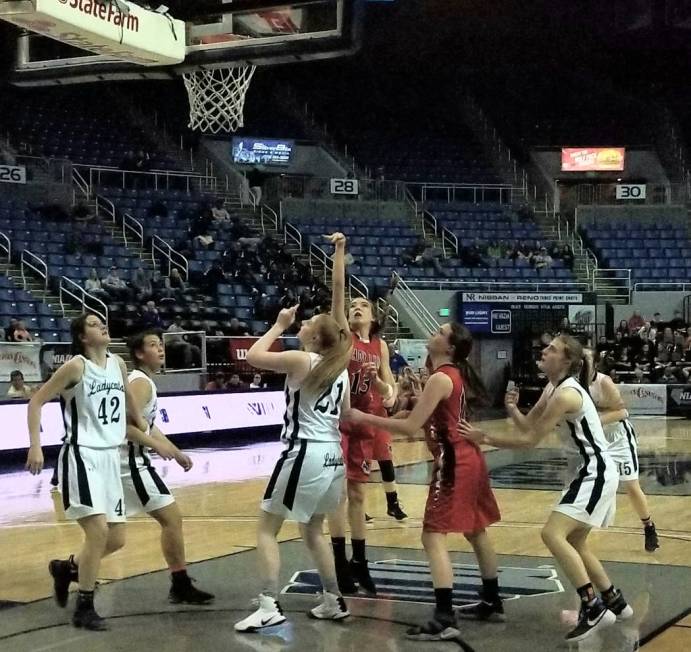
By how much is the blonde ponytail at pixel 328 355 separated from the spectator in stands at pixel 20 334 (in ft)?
40.9

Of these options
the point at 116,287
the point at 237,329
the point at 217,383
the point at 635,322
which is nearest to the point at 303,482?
the point at 217,383

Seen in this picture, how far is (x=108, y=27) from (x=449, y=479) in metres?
5.83

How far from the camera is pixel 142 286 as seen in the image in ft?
73.4

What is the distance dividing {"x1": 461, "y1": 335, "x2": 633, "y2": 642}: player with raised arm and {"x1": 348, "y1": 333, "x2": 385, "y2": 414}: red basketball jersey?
1749 mm

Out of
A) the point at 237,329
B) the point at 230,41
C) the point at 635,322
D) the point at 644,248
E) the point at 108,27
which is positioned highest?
the point at 230,41

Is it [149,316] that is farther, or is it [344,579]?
[149,316]

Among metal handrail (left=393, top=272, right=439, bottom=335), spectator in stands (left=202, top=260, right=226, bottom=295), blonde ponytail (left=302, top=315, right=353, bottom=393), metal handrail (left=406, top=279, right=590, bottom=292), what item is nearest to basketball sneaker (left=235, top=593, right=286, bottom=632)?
blonde ponytail (left=302, top=315, right=353, bottom=393)

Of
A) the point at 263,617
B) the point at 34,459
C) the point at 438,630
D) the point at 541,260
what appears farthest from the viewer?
the point at 541,260

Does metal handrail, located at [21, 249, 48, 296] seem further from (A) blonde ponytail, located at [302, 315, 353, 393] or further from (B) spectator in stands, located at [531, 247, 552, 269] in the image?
(A) blonde ponytail, located at [302, 315, 353, 393]

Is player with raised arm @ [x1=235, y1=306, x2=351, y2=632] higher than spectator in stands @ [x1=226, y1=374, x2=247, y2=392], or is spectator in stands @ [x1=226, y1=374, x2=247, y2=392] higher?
player with raised arm @ [x1=235, y1=306, x2=351, y2=632]

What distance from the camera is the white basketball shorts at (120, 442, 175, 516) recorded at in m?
6.75

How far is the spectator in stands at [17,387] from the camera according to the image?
634 inches

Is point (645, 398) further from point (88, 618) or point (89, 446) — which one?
point (88, 618)

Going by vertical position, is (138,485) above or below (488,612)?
above
